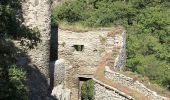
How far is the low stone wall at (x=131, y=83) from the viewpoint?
12.3m

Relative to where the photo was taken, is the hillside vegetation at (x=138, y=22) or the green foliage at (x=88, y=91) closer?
the hillside vegetation at (x=138, y=22)

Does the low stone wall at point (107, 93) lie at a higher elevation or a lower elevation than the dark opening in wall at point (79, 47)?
lower

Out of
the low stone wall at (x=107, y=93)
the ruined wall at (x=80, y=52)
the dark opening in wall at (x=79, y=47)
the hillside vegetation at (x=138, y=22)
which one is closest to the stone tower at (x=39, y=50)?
the ruined wall at (x=80, y=52)

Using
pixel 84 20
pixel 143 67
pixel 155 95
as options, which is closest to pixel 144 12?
pixel 84 20

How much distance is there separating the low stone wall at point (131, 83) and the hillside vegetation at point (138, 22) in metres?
10.9

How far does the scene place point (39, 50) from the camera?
19.0 meters

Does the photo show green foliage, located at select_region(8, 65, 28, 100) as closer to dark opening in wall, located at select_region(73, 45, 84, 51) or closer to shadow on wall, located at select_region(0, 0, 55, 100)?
shadow on wall, located at select_region(0, 0, 55, 100)

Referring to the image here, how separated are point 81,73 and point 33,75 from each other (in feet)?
10.0

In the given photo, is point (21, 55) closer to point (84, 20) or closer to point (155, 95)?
point (155, 95)

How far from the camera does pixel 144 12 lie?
111 ft

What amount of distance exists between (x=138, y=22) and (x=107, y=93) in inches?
819

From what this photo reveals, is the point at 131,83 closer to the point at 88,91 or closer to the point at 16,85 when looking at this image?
the point at 16,85

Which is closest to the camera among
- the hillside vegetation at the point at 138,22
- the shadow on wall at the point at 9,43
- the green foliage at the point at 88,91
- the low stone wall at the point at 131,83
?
the shadow on wall at the point at 9,43

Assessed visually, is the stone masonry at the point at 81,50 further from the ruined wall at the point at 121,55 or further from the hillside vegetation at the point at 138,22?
the hillside vegetation at the point at 138,22
